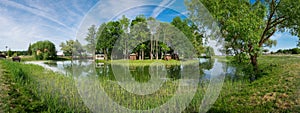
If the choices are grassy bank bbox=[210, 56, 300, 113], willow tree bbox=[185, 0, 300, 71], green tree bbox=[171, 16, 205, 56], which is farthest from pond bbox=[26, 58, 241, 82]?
grassy bank bbox=[210, 56, 300, 113]

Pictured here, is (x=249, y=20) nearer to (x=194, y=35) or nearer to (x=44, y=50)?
(x=194, y=35)

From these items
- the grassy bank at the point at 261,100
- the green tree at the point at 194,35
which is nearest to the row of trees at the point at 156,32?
the green tree at the point at 194,35

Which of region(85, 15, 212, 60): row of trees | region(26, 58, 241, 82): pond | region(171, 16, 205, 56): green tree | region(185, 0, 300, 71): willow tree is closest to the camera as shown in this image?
region(85, 15, 212, 60): row of trees

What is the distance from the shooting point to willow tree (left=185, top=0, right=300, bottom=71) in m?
8.20

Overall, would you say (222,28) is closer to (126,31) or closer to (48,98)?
(126,31)

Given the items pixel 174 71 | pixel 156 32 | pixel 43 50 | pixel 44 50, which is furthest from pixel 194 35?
pixel 43 50

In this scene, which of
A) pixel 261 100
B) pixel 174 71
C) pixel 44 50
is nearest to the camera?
pixel 261 100

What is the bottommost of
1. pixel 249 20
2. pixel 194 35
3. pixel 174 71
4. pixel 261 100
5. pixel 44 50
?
pixel 261 100

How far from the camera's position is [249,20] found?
324 inches

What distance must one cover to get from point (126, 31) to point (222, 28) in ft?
14.5

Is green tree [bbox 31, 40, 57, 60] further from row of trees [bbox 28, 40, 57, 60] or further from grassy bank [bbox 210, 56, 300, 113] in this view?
grassy bank [bbox 210, 56, 300, 113]

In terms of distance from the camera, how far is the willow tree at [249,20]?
323 inches

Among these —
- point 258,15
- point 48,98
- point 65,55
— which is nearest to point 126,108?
point 48,98

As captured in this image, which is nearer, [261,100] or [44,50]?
[261,100]
